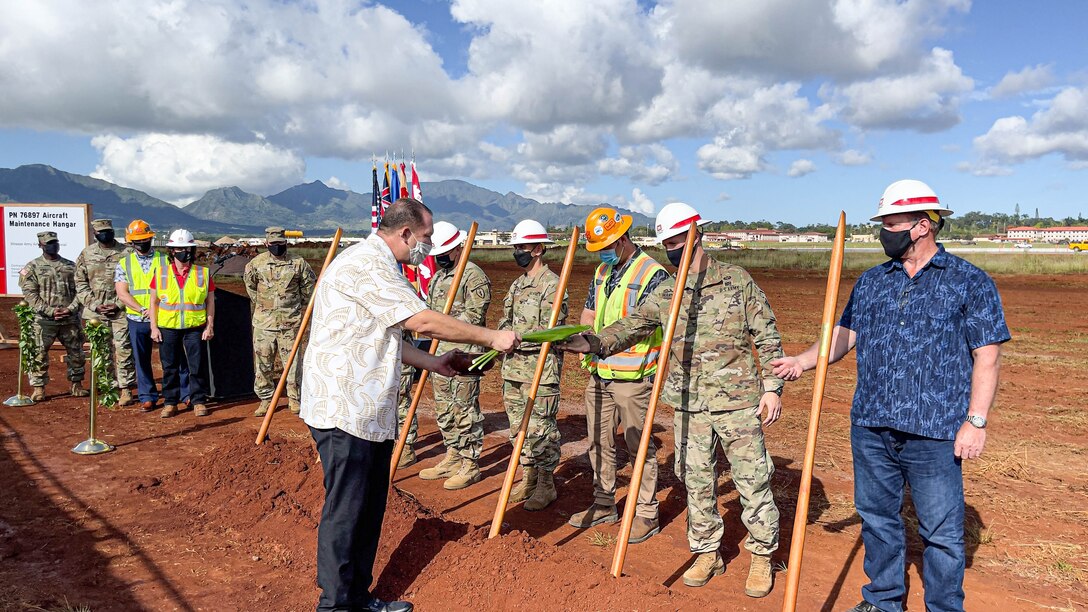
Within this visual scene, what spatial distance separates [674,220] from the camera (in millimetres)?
4680

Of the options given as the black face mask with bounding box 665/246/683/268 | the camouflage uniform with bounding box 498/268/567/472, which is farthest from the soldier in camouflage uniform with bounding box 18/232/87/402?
the black face mask with bounding box 665/246/683/268

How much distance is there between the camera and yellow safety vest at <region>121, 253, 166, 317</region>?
878 centimetres

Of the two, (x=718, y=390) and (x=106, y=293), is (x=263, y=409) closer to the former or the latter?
(x=106, y=293)

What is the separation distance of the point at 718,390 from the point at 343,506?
7.78 ft

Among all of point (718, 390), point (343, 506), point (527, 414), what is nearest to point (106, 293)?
point (527, 414)

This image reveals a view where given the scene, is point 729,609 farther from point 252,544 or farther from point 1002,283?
point 1002,283

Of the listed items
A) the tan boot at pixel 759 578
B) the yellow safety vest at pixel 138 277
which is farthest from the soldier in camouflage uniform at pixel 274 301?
the tan boot at pixel 759 578

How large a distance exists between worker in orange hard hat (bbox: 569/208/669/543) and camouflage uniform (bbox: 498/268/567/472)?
477mm

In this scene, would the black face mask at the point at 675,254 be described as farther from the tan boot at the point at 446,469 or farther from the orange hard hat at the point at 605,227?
the tan boot at the point at 446,469

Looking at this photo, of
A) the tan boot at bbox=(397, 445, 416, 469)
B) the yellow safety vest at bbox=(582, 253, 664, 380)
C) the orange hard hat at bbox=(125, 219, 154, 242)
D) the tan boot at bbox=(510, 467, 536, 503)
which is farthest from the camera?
the orange hard hat at bbox=(125, 219, 154, 242)

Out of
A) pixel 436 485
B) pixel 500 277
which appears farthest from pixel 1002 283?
pixel 436 485

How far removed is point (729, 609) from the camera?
418cm

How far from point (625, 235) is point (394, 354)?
7.00 ft

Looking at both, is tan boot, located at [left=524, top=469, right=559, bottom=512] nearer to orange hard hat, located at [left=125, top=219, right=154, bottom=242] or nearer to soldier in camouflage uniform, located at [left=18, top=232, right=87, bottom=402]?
orange hard hat, located at [left=125, top=219, right=154, bottom=242]
